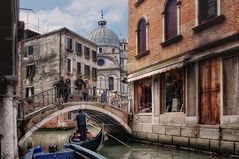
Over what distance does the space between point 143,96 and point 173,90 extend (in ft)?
9.16

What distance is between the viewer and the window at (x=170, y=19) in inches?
531

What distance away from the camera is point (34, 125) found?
44.1ft

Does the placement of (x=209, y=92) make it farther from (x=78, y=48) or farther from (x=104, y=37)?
(x=104, y=37)

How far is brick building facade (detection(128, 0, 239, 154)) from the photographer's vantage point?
33.7 feet

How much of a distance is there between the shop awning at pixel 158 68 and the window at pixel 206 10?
1.45 meters

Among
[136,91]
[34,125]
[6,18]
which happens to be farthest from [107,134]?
[6,18]

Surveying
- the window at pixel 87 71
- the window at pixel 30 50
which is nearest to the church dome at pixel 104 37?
the window at pixel 87 71

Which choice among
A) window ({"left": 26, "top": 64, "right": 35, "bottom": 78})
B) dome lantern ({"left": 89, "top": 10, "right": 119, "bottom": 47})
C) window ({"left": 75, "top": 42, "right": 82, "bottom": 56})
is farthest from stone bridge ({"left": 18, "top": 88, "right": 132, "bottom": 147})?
dome lantern ({"left": 89, "top": 10, "right": 119, "bottom": 47})

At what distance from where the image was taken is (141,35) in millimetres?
16219

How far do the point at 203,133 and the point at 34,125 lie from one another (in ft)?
20.9

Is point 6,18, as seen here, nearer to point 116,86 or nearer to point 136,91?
point 136,91

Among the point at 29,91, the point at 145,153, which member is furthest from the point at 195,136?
the point at 29,91

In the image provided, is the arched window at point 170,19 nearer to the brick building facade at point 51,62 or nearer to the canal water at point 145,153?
the canal water at point 145,153

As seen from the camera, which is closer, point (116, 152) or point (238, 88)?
point (238, 88)
